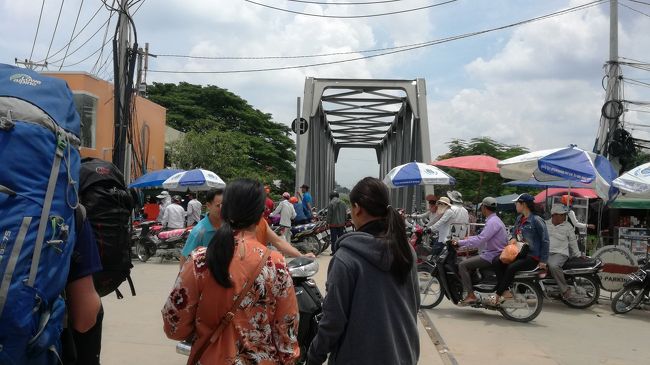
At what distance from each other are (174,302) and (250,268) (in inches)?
11.8

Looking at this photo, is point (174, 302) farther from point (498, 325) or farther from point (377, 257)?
point (498, 325)

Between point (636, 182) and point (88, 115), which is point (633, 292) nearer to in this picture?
point (636, 182)

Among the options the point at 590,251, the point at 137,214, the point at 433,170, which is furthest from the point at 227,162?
the point at 590,251

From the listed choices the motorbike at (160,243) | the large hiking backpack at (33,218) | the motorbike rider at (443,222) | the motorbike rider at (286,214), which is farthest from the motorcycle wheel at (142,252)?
the large hiking backpack at (33,218)

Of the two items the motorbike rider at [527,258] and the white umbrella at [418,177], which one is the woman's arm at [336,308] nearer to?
the motorbike rider at [527,258]

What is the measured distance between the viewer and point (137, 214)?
46.0ft

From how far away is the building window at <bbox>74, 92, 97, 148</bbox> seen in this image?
591 inches

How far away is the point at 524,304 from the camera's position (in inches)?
275

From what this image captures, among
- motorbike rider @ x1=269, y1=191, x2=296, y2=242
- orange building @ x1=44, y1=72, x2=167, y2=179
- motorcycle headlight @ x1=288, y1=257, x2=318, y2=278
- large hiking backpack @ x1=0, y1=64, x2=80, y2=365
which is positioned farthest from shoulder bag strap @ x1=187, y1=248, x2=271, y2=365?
orange building @ x1=44, y1=72, x2=167, y2=179

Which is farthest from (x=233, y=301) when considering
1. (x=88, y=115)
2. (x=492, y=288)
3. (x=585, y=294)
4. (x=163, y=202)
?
(x=88, y=115)

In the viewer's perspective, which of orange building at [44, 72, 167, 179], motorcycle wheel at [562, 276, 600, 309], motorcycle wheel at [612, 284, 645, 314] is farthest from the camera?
orange building at [44, 72, 167, 179]

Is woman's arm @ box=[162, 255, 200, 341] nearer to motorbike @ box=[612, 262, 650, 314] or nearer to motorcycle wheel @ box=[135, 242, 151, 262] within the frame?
motorbike @ box=[612, 262, 650, 314]

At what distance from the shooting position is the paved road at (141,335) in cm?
488

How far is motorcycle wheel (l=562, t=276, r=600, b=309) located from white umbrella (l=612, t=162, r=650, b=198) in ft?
4.62
